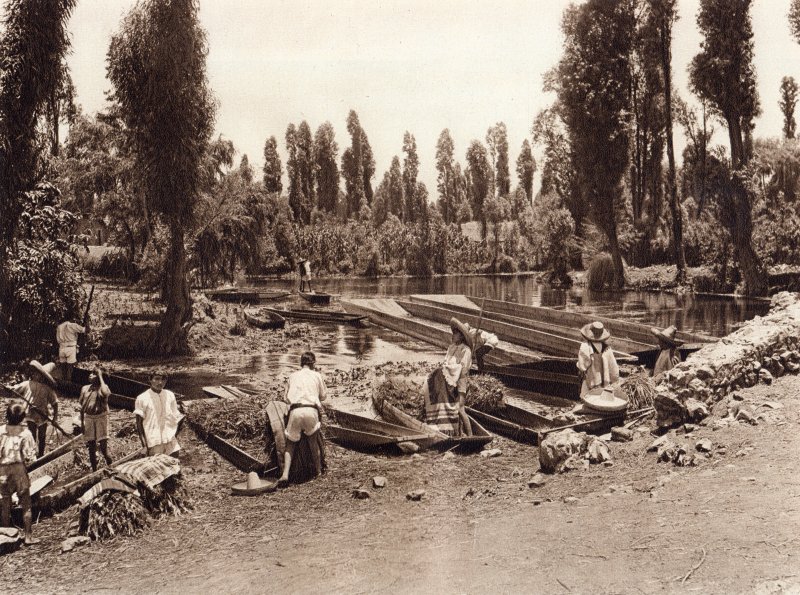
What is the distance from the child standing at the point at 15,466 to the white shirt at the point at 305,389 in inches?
98.2

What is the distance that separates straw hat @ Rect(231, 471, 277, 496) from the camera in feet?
23.2

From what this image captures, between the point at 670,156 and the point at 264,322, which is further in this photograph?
the point at 670,156

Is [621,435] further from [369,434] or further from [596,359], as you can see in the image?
[369,434]

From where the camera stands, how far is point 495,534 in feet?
17.6

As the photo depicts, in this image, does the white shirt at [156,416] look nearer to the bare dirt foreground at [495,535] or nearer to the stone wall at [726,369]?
the bare dirt foreground at [495,535]

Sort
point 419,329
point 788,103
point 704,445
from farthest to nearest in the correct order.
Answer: point 788,103 → point 419,329 → point 704,445

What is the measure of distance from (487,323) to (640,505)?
15694 millimetres

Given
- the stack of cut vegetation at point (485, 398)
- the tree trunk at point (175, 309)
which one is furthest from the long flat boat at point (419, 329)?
the tree trunk at point (175, 309)

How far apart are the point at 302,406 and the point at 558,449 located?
2.79m

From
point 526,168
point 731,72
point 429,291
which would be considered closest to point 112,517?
point 731,72

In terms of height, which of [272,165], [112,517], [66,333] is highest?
[272,165]

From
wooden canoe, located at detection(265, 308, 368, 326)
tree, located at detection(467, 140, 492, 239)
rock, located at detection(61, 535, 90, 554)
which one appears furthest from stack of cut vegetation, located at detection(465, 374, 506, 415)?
tree, located at detection(467, 140, 492, 239)

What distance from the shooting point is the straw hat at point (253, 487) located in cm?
708

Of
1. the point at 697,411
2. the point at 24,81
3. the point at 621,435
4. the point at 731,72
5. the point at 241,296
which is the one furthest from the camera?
the point at 241,296
